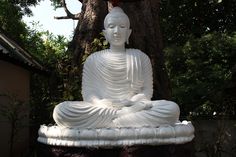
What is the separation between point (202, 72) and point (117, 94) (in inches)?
185

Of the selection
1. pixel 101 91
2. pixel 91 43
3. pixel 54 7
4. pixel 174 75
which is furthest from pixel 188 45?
pixel 54 7

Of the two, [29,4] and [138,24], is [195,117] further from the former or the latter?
[29,4]

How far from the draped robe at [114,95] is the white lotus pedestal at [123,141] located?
0.22 m

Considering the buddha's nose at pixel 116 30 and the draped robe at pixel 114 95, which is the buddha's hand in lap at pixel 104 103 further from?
the buddha's nose at pixel 116 30

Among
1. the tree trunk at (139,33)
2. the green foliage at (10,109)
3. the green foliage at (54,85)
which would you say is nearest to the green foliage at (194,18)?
the green foliage at (54,85)

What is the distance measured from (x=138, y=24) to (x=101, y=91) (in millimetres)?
3015

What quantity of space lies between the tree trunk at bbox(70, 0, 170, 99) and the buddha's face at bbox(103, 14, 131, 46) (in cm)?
235

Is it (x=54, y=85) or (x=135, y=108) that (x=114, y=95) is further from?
(x=54, y=85)

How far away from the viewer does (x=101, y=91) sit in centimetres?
566

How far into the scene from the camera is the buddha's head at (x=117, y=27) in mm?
5730

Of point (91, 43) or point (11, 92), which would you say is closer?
point (91, 43)

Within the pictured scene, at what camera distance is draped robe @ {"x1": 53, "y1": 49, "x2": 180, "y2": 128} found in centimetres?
508

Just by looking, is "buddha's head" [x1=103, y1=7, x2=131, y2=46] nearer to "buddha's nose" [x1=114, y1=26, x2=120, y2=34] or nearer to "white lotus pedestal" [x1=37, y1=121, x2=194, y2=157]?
"buddha's nose" [x1=114, y1=26, x2=120, y2=34]

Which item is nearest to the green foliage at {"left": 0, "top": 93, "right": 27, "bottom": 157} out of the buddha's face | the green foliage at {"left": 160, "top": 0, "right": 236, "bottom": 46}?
the buddha's face
